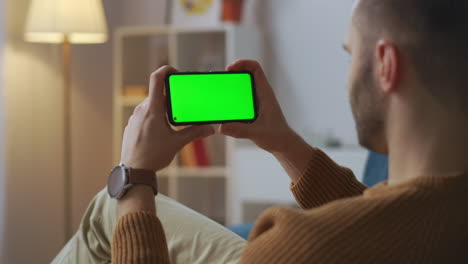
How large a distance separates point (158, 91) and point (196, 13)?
8.73ft

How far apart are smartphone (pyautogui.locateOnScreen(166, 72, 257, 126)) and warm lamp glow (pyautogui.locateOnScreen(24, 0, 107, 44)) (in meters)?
2.07

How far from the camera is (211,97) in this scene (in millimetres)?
1330

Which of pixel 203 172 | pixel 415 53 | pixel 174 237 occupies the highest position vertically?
pixel 415 53

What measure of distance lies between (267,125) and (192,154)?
246 cm

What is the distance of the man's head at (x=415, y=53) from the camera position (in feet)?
3.15

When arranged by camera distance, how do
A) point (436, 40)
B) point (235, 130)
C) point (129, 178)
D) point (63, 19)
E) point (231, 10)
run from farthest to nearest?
point (231, 10)
point (63, 19)
point (235, 130)
point (129, 178)
point (436, 40)

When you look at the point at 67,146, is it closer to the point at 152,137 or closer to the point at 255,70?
the point at 255,70

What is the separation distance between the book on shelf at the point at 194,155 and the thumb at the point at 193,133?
8.31 ft

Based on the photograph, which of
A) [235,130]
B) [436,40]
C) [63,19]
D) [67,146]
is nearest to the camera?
[436,40]

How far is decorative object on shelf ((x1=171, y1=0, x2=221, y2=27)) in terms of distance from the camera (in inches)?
149

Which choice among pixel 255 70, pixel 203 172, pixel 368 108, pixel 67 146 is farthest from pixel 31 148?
pixel 368 108

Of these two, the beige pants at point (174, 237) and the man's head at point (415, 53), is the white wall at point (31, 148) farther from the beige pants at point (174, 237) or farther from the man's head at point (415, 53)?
the man's head at point (415, 53)

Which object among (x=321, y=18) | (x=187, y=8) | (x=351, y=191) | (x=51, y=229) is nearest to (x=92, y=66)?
(x=187, y=8)

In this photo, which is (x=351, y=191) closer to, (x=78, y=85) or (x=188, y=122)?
(x=188, y=122)
